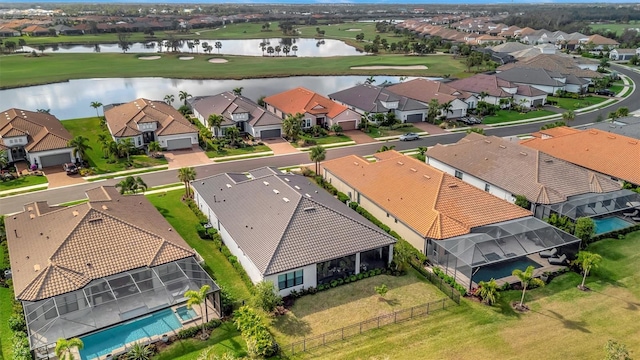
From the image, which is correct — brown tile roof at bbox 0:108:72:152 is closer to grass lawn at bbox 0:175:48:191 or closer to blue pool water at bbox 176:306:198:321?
grass lawn at bbox 0:175:48:191

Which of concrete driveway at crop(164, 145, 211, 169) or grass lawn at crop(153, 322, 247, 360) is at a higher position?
concrete driveway at crop(164, 145, 211, 169)

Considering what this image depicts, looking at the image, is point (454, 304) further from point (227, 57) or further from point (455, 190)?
point (227, 57)

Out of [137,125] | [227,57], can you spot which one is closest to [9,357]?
[137,125]

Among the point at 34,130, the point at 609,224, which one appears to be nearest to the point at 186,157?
the point at 34,130

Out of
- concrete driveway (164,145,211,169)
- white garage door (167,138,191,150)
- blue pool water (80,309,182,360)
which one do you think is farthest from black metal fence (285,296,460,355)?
white garage door (167,138,191,150)

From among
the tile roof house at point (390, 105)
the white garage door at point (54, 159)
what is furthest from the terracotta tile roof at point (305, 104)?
the white garage door at point (54, 159)

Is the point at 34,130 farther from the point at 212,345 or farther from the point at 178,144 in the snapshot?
the point at 212,345
